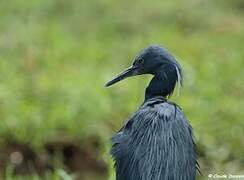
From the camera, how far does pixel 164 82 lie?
4.52 m

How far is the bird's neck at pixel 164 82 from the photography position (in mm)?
4512

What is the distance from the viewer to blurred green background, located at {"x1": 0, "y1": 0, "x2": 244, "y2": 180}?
7.01 metres

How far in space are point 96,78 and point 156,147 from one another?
404cm

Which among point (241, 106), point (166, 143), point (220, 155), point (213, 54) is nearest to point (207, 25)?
point (213, 54)

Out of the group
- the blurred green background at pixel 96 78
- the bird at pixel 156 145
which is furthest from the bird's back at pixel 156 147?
the blurred green background at pixel 96 78

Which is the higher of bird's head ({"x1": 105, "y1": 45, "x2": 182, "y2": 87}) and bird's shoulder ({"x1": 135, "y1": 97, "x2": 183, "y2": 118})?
bird's head ({"x1": 105, "y1": 45, "x2": 182, "y2": 87})

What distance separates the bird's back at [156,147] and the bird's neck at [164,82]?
144 mm

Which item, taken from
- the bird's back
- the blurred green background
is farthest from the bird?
the blurred green background

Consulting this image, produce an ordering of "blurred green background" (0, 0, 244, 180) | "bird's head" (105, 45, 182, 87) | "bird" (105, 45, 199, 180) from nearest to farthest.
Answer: "bird" (105, 45, 199, 180)
"bird's head" (105, 45, 182, 87)
"blurred green background" (0, 0, 244, 180)

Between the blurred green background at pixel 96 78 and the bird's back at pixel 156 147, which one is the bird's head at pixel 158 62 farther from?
the blurred green background at pixel 96 78

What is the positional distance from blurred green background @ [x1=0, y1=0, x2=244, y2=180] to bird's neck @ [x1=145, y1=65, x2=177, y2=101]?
44.2 inches

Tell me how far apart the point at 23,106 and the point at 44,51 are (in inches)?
65.8

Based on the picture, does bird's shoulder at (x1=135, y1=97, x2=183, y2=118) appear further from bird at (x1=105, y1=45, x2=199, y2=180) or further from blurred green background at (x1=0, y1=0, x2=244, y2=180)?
blurred green background at (x1=0, y1=0, x2=244, y2=180)

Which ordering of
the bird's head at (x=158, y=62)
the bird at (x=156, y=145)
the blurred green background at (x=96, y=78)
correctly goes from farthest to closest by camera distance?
the blurred green background at (x=96, y=78)
the bird's head at (x=158, y=62)
the bird at (x=156, y=145)
